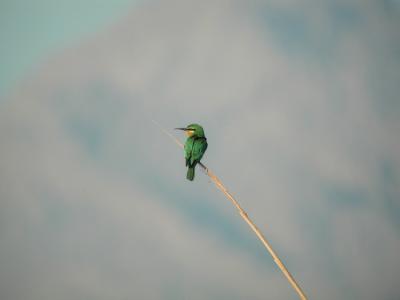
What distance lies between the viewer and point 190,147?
1557cm

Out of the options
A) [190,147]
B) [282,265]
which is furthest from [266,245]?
[190,147]

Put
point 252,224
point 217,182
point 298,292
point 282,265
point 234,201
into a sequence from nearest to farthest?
point 298,292
point 282,265
point 252,224
point 234,201
point 217,182

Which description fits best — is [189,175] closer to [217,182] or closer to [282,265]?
[217,182]

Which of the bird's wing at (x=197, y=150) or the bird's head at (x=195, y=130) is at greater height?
the bird's head at (x=195, y=130)

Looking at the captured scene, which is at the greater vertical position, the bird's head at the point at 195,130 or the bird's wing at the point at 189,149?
the bird's head at the point at 195,130

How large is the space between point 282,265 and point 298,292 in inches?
15.8

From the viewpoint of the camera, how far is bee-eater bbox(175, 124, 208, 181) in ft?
51.0

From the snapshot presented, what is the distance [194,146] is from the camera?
15.5m

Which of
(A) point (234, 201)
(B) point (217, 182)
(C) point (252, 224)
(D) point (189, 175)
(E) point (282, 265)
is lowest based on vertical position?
(E) point (282, 265)

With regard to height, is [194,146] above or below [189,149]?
above

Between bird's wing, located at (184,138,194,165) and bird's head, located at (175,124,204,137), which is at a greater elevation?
bird's head, located at (175,124,204,137)

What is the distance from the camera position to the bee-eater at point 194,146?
611 inches

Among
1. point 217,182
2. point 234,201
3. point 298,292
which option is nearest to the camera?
point 298,292

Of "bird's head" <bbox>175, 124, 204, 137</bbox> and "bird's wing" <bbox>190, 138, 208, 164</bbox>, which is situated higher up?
"bird's head" <bbox>175, 124, 204, 137</bbox>
